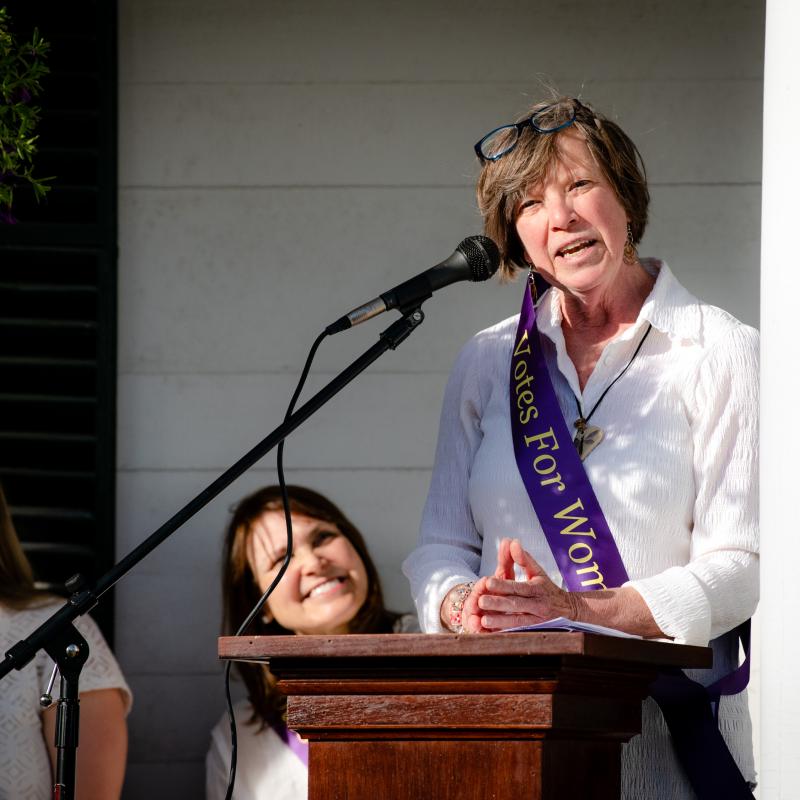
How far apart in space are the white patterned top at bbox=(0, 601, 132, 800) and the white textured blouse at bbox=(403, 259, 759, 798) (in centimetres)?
147

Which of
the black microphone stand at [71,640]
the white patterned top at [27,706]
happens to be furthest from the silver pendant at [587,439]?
the white patterned top at [27,706]

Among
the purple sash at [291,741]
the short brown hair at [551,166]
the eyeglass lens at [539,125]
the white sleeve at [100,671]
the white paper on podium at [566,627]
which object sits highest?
the eyeglass lens at [539,125]

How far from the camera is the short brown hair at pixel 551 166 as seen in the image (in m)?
2.67

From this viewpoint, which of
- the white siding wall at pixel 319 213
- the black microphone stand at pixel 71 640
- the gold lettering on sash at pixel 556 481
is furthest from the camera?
the white siding wall at pixel 319 213

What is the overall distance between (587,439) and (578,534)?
183mm

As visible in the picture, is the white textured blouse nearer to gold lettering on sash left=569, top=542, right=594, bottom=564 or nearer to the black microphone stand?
gold lettering on sash left=569, top=542, right=594, bottom=564

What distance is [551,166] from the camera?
8.77ft

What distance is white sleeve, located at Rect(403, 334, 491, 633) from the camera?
2518 mm

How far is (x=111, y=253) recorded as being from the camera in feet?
14.3

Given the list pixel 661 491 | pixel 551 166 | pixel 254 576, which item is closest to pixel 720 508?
pixel 661 491

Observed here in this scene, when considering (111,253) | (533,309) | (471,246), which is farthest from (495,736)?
(111,253)

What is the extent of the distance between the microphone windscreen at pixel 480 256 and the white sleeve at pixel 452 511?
0.44 meters

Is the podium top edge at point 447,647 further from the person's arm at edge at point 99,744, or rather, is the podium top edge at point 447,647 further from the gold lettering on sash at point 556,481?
the person's arm at edge at point 99,744

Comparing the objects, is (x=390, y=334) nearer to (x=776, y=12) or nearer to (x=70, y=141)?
(x=776, y=12)
